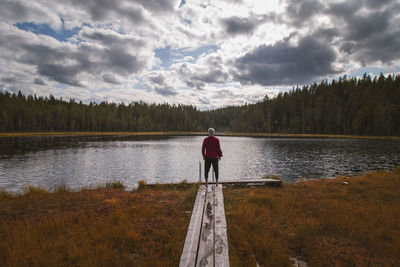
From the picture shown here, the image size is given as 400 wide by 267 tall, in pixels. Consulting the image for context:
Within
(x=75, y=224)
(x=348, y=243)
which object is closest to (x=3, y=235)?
(x=75, y=224)

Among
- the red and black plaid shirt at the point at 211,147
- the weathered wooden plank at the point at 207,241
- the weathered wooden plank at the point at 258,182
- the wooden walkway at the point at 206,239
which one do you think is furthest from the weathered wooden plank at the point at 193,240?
the weathered wooden plank at the point at 258,182

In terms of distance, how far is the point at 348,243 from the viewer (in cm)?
506

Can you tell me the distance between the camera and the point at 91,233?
17.6 feet

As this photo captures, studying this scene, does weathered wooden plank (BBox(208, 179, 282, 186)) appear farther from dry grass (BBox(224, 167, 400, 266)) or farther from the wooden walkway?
the wooden walkway

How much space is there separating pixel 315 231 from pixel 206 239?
11.2ft

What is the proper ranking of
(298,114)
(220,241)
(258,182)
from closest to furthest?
(220,241) → (258,182) → (298,114)

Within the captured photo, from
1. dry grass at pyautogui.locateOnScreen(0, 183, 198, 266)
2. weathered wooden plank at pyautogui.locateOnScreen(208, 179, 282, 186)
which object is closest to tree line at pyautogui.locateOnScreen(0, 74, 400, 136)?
weathered wooden plank at pyautogui.locateOnScreen(208, 179, 282, 186)

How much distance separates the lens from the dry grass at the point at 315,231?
4.39 m

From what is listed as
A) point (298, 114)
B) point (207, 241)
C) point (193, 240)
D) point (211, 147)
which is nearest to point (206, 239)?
point (207, 241)

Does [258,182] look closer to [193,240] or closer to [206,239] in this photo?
[206,239]

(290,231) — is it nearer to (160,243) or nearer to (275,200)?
(275,200)

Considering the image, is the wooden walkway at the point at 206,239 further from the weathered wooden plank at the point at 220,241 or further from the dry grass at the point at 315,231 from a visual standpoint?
the dry grass at the point at 315,231

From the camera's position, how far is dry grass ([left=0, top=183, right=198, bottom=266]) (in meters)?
4.20

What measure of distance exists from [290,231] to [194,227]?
303cm
